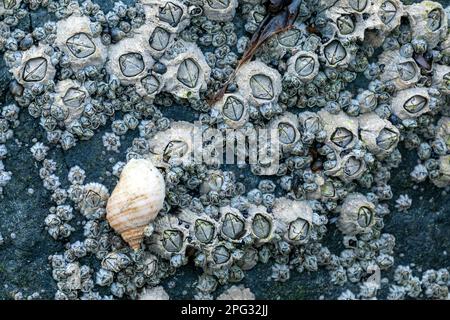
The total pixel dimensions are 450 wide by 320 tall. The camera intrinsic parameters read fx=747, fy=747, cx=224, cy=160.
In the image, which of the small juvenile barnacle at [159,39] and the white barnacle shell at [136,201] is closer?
the white barnacle shell at [136,201]

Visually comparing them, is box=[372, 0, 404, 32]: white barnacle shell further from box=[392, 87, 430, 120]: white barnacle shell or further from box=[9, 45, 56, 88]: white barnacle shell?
box=[9, 45, 56, 88]: white barnacle shell

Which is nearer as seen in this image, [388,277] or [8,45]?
[8,45]

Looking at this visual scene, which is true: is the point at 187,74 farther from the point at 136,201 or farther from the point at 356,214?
the point at 356,214

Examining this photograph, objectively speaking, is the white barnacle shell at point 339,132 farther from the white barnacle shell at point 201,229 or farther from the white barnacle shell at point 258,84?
the white barnacle shell at point 201,229

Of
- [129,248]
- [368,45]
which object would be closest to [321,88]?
[368,45]

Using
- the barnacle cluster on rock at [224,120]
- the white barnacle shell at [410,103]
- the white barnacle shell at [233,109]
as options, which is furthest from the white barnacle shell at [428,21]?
the white barnacle shell at [233,109]

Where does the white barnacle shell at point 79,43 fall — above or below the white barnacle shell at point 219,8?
below
